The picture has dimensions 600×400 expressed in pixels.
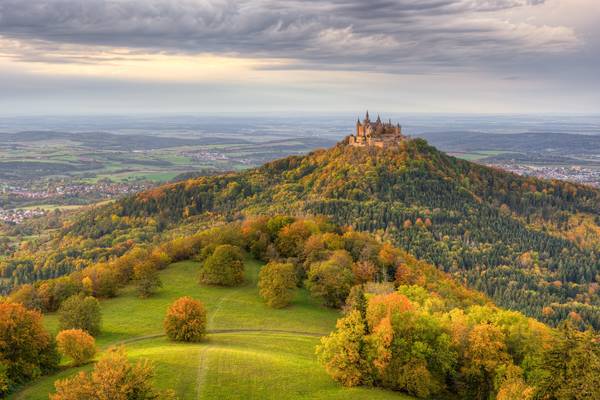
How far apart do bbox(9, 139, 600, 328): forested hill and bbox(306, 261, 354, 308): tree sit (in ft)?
A: 193

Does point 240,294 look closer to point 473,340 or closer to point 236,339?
point 236,339

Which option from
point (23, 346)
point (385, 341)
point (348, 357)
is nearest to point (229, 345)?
point (348, 357)

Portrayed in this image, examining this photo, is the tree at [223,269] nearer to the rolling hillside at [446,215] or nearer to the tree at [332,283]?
the tree at [332,283]

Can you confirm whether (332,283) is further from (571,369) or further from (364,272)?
(571,369)

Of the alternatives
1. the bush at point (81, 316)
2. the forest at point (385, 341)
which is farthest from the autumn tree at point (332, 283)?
the bush at point (81, 316)

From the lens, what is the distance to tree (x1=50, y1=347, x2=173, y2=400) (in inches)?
1324

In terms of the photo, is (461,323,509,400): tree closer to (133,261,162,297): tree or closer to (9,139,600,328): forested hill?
(133,261,162,297): tree

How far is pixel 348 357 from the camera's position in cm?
4994

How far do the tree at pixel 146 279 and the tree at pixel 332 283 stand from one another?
26.3 metres

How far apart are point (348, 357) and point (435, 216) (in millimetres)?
122123

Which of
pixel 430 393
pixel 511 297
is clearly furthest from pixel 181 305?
pixel 511 297

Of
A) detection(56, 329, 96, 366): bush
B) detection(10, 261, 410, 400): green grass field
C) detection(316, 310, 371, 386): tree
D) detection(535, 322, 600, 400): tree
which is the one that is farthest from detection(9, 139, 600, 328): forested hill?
detection(56, 329, 96, 366): bush

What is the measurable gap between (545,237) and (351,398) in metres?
149

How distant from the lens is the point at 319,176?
191m
